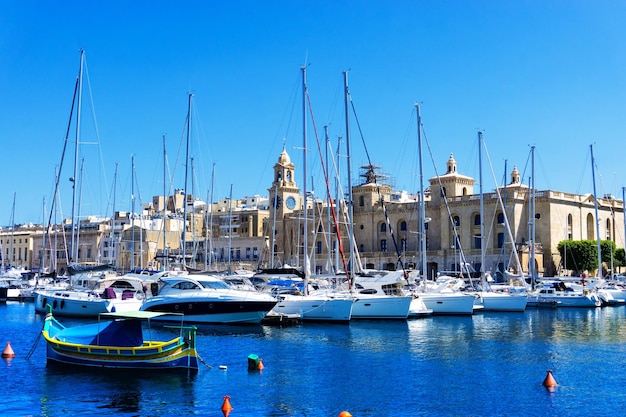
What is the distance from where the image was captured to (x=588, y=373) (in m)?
24.6

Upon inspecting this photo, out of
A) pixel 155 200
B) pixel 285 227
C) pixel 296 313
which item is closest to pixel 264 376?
pixel 296 313

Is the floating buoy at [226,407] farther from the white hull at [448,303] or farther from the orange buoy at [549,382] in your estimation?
the white hull at [448,303]

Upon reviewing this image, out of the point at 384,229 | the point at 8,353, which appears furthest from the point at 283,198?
the point at 8,353

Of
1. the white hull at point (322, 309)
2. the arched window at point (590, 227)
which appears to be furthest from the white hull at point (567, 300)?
the arched window at point (590, 227)

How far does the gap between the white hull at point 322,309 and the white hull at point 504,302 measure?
13716 mm

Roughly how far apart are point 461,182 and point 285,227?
24.4 metres

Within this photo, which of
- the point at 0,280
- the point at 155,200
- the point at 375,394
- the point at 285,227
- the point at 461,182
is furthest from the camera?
the point at 155,200

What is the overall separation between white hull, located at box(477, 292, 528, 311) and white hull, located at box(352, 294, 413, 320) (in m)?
10.6

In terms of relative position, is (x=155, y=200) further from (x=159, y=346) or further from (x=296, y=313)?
(x=159, y=346)

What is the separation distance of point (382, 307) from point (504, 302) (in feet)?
41.2

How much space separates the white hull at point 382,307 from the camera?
40375mm

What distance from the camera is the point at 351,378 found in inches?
919

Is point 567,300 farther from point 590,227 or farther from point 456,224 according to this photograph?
point 590,227

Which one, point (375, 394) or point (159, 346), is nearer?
point (375, 394)
